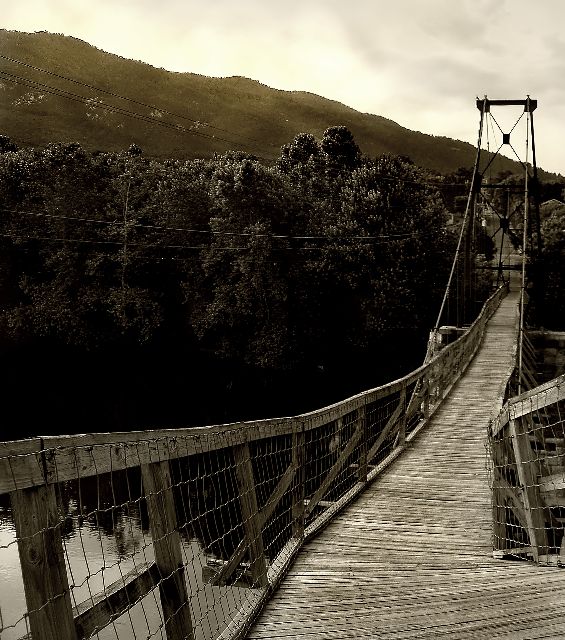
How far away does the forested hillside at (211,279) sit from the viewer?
31.5 m

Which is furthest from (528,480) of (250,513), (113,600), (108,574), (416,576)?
(108,574)

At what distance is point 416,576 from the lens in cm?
481

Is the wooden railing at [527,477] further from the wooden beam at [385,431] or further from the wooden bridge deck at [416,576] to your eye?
the wooden beam at [385,431]

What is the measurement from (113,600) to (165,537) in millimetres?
445

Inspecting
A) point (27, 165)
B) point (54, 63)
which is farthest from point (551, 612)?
point (54, 63)

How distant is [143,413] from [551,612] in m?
24.6

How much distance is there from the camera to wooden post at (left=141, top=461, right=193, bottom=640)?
3004 millimetres

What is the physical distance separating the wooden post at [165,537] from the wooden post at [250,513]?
105 cm

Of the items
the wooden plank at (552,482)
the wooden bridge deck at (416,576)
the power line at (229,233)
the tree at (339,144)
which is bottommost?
the wooden bridge deck at (416,576)

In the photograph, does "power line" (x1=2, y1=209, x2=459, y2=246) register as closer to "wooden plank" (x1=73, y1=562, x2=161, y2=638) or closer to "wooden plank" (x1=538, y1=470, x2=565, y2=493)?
"wooden plank" (x1=538, y1=470, x2=565, y2=493)

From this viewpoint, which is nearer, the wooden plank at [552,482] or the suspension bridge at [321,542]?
the suspension bridge at [321,542]

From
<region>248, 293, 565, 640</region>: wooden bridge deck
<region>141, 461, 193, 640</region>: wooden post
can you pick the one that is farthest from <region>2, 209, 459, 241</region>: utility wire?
<region>141, 461, 193, 640</region>: wooden post

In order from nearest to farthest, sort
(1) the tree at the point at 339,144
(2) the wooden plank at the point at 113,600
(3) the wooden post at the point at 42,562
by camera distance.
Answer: (3) the wooden post at the point at 42,562 → (2) the wooden plank at the point at 113,600 → (1) the tree at the point at 339,144

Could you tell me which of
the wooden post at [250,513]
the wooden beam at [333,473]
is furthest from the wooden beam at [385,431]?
the wooden post at [250,513]
